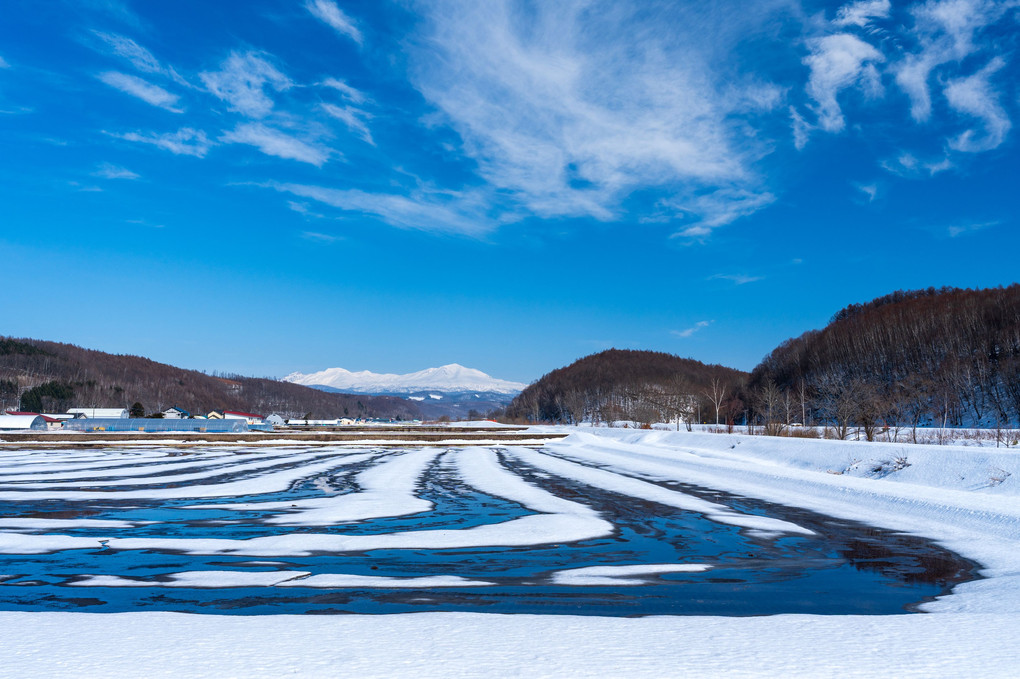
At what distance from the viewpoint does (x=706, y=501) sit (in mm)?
14539

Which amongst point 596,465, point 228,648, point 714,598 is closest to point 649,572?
point 714,598

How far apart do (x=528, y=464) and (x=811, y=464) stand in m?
11.2

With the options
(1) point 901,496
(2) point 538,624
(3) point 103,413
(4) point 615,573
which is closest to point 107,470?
(4) point 615,573

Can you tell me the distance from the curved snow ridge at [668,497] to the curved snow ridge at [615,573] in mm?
3638

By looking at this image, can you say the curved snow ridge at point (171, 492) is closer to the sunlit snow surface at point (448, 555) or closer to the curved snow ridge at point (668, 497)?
the sunlit snow surface at point (448, 555)

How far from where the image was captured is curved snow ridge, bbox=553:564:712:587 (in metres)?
7.16

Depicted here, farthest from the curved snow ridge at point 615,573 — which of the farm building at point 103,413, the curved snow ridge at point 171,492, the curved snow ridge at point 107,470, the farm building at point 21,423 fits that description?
the farm building at point 103,413

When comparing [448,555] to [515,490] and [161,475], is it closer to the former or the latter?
[515,490]

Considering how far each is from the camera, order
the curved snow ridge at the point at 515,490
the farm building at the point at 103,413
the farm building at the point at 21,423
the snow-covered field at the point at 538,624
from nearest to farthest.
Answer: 1. the snow-covered field at the point at 538,624
2. the curved snow ridge at the point at 515,490
3. the farm building at the point at 21,423
4. the farm building at the point at 103,413

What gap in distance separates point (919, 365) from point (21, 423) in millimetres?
131094

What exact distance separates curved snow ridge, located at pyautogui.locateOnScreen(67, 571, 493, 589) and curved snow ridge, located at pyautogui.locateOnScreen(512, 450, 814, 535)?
6.38m

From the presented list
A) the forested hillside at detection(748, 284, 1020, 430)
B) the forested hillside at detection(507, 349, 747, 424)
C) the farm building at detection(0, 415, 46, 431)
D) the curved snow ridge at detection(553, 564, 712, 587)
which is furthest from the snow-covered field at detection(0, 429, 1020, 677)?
the farm building at detection(0, 415, 46, 431)

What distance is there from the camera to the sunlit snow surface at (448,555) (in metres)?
6.37

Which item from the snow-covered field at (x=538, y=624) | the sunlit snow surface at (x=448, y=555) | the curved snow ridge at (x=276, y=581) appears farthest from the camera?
the curved snow ridge at (x=276, y=581)
